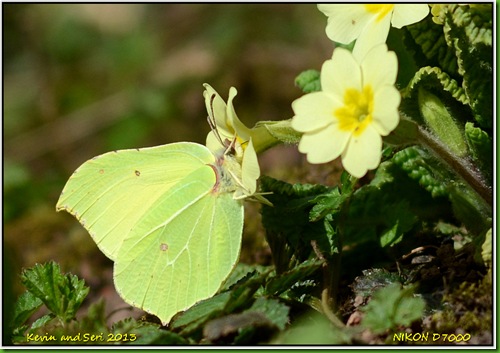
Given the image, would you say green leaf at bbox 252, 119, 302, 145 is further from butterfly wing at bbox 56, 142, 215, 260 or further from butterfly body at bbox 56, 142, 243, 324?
butterfly wing at bbox 56, 142, 215, 260

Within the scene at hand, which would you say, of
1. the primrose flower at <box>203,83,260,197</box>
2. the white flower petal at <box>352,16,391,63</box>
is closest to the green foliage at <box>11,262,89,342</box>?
the primrose flower at <box>203,83,260,197</box>

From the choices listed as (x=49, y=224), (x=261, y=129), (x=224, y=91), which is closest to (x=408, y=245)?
(x=261, y=129)

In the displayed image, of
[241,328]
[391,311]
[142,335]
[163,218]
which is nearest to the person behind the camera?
[391,311]

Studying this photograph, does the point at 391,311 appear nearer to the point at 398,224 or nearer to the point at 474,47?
the point at 398,224

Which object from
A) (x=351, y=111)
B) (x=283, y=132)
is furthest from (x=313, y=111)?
(x=283, y=132)

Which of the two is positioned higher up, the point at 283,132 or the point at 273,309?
the point at 283,132

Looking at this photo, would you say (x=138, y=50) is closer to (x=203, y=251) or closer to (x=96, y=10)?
(x=96, y=10)

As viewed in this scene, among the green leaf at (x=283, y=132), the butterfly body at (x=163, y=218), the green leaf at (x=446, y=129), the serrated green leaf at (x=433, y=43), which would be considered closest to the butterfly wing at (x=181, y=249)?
the butterfly body at (x=163, y=218)
